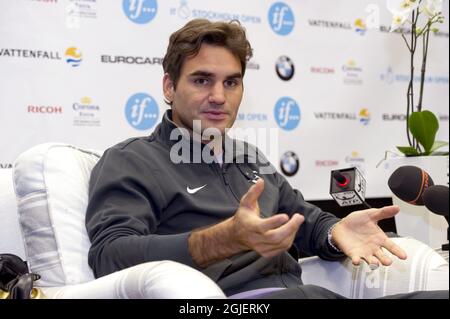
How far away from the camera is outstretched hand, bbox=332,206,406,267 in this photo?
135 cm

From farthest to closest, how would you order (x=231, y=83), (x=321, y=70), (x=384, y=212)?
(x=321, y=70) < (x=231, y=83) < (x=384, y=212)

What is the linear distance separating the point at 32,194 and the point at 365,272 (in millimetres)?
936

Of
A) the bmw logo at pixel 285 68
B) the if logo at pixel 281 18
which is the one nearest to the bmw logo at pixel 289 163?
the bmw logo at pixel 285 68

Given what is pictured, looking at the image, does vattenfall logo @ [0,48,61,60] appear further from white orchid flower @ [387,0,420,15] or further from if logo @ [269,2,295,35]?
white orchid flower @ [387,0,420,15]

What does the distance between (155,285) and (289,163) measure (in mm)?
2111

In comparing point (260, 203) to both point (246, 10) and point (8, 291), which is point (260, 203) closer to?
point (8, 291)

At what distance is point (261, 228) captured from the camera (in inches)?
40.4

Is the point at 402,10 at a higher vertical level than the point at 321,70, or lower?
higher

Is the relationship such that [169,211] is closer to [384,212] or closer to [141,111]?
[384,212]

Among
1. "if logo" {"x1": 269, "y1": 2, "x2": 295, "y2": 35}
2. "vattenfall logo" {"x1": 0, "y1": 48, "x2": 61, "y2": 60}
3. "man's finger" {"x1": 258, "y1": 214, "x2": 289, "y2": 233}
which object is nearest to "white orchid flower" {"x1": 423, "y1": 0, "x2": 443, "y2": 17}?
"if logo" {"x1": 269, "y1": 2, "x2": 295, "y2": 35}

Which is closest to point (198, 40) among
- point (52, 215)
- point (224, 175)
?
point (224, 175)

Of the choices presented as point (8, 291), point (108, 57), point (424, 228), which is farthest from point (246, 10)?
point (8, 291)

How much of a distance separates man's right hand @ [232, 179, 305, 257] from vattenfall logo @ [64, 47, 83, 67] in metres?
1.76

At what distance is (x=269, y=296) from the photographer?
3.67 feet
